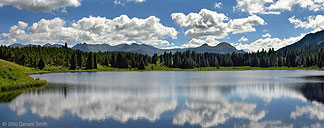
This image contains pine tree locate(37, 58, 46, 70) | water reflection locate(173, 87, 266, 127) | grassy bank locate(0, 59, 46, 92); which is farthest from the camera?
pine tree locate(37, 58, 46, 70)

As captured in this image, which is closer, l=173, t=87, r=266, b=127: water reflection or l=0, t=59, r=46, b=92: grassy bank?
l=173, t=87, r=266, b=127: water reflection

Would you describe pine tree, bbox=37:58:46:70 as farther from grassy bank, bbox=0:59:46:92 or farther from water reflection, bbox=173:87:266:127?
water reflection, bbox=173:87:266:127

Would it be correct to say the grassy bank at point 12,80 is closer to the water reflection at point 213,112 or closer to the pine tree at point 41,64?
the water reflection at point 213,112

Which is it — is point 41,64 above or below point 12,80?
above

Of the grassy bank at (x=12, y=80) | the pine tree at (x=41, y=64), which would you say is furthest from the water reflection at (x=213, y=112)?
the pine tree at (x=41, y=64)

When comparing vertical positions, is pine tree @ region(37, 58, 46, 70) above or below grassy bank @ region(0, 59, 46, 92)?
above

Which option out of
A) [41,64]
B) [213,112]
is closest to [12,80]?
[213,112]

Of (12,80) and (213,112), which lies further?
(12,80)

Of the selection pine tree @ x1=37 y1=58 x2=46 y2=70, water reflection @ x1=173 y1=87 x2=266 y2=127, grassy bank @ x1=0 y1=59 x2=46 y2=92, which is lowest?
water reflection @ x1=173 y1=87 x2=266 y2=127

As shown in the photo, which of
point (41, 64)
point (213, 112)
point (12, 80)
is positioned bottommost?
point (213, 112)

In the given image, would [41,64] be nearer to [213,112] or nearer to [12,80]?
[12,80]

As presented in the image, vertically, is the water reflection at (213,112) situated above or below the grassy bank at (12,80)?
below

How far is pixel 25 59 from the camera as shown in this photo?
175125mm

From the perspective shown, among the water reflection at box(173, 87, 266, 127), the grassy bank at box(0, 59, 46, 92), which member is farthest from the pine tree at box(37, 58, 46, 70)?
the water reflection at box(173, 87, 266, 127)
